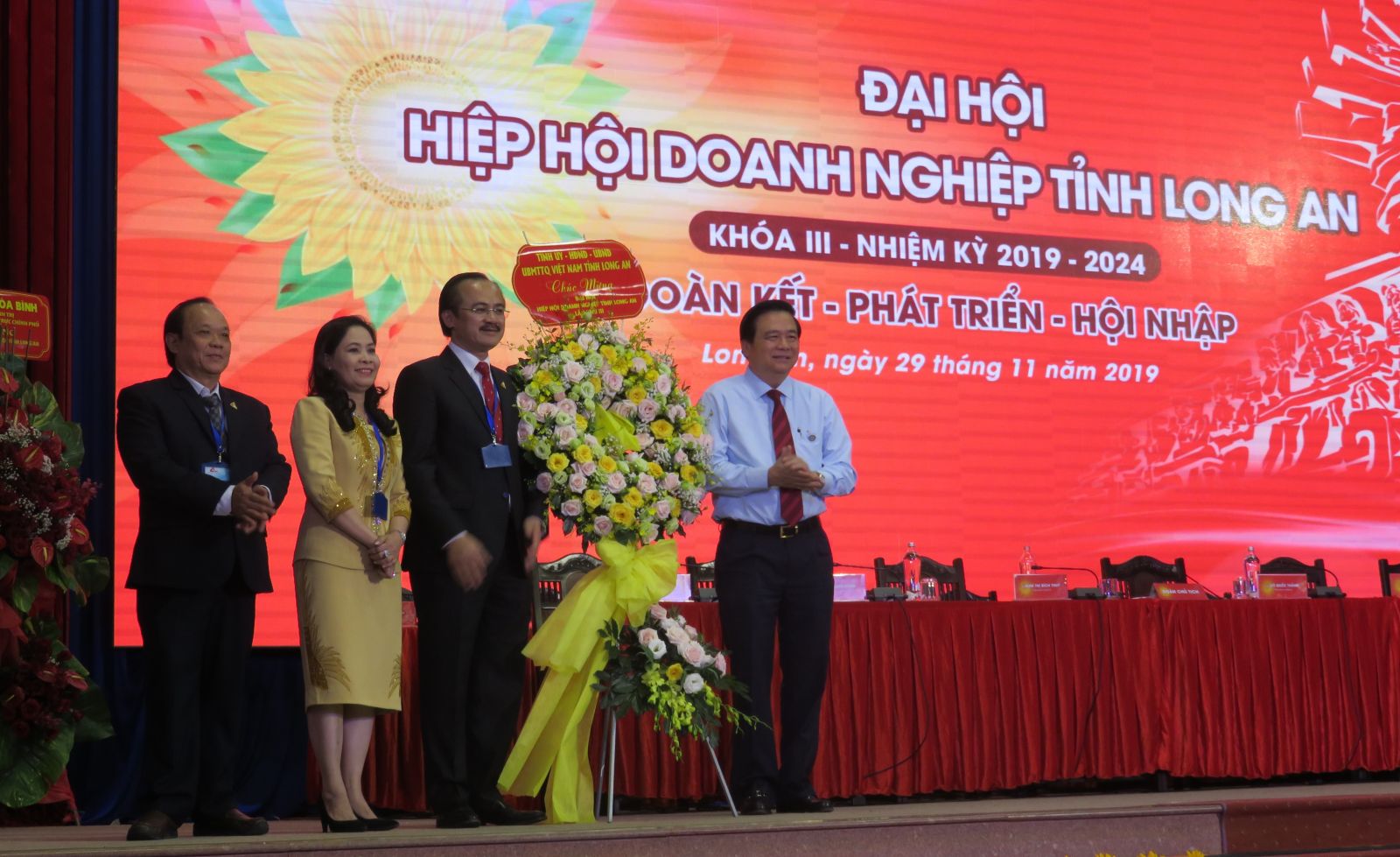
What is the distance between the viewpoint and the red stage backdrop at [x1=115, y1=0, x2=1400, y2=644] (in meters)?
5.30

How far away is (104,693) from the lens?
4.13 meters

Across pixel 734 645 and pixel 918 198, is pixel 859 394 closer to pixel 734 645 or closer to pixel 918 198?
pixel 918 198

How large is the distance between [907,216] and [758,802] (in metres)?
3.27

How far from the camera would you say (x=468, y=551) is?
3111 mm

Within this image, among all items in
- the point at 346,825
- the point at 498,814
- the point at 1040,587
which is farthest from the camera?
the point at 1040,587

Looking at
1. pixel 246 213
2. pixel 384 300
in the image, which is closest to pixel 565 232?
pixel 384 300

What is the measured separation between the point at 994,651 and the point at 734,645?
1.26 meters

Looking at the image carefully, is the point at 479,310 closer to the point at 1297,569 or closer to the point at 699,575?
the point at 699,575

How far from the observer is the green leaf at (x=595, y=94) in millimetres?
5719

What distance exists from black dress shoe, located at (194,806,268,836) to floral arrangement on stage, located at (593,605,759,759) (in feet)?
2.60

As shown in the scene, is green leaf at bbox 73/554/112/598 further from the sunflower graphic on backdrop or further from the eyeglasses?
the sunflower graphic on backdrop

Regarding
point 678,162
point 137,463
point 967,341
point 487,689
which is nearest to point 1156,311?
point 967,341

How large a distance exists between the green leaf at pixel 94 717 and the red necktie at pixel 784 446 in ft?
6.14

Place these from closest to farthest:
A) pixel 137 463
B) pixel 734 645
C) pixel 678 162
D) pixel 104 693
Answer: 1. pixel 137 463
2. pixel 734 645
3. pixel 104 693
4. pixel 678 162
